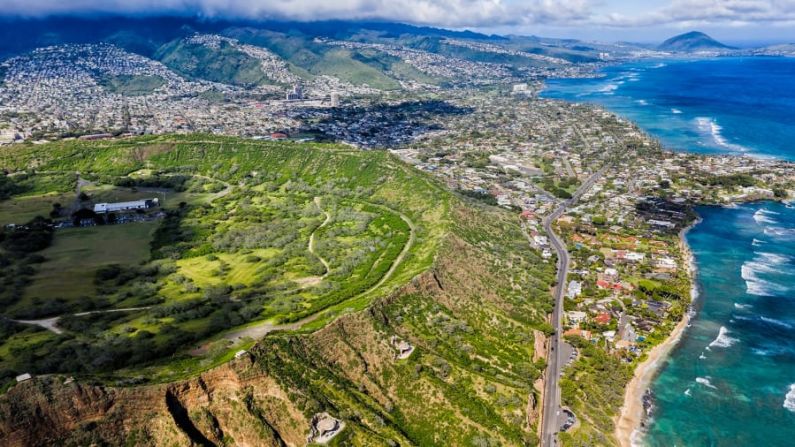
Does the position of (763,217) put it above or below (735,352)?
above

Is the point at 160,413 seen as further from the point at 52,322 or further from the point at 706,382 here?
the point at 706,382

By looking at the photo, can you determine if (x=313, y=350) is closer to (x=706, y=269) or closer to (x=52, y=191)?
(x=706, y=269)

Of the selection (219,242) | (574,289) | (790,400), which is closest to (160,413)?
(219,242)

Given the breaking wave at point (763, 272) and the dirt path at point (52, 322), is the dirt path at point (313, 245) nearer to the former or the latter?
the dirt path at point (52, 322)

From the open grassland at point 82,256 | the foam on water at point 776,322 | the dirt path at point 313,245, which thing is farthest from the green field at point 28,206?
the foam on water at point 776,322

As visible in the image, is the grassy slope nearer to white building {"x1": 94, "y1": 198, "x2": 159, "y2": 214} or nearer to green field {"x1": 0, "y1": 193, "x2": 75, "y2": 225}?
white building {"x1": 94, "y1": 198, "x2": 159, "y2": 214}

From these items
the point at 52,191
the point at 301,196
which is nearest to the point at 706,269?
the point at 301,196
